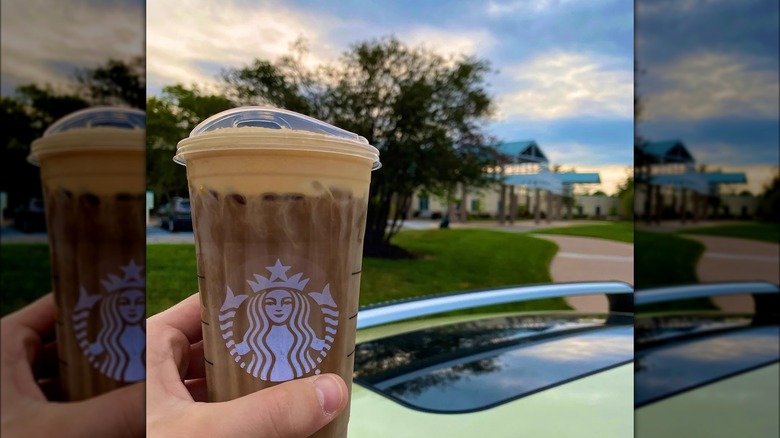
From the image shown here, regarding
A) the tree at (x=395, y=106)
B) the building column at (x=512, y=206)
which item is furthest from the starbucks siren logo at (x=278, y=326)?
the building column at (x=512, y=206)

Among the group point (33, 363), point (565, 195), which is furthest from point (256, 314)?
point (565, 195)

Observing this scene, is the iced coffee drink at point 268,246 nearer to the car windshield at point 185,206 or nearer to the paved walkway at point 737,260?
the car windshield at point 185,206

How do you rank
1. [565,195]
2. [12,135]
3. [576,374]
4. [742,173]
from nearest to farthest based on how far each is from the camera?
[12,135]
[742,173]
[576,374]
[565,195]

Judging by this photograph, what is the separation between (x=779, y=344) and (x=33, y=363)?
2.39 feet

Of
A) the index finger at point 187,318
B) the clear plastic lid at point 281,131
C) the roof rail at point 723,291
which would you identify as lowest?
the index finger at point 187,318

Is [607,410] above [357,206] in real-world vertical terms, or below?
below

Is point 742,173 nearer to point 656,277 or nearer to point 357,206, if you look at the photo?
point 656,277

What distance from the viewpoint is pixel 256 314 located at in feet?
1.28

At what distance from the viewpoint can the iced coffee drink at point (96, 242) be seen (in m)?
0.16

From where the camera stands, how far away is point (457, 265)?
4383mm

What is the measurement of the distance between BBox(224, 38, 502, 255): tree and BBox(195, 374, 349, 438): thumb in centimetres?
116

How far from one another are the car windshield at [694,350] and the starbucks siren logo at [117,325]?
0.45m

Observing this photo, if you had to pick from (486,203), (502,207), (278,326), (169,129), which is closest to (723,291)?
(278,326)

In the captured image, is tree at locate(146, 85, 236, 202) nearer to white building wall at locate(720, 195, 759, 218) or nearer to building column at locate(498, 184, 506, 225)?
white building wall at locate(720, 195, 759, 218)
